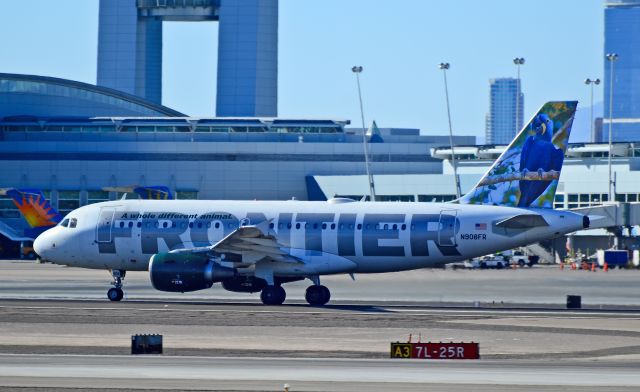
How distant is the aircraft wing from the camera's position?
59.8 metres

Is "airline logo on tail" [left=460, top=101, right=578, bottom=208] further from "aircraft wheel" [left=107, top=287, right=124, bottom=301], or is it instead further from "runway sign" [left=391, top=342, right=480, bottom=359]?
"runway sign" [left=391, top=342, right=480, bottom=359]

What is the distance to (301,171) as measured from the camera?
138 meters

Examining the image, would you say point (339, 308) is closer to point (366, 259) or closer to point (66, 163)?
point (366, 259)

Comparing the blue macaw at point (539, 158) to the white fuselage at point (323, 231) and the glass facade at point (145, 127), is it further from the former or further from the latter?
the glass facade at point (145, 127)

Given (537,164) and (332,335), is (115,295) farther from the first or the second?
(537,164)

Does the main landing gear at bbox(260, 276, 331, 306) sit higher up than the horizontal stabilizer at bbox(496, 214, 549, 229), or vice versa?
the horizontal stabilizer at bbox(496, 214, 549, 229)

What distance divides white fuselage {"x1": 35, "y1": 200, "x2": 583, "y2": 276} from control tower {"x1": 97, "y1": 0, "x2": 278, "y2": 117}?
120 meters

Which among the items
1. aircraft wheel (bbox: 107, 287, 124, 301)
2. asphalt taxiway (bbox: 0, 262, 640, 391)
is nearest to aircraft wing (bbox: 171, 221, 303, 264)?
asphalt taxiway (bbox: 0, 262, 640, 391)

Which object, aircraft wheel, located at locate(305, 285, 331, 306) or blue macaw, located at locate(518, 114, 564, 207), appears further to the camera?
aircraft wheel, located at locate(305, 285, 331, 306)

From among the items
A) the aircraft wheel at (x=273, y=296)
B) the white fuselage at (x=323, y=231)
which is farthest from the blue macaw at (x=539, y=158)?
the aircraft wheel at (x=273, y=296)

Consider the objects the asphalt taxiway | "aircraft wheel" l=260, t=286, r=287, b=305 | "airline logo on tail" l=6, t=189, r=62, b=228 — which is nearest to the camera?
the asphalt taxiway

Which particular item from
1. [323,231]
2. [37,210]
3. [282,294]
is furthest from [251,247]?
[37,210]

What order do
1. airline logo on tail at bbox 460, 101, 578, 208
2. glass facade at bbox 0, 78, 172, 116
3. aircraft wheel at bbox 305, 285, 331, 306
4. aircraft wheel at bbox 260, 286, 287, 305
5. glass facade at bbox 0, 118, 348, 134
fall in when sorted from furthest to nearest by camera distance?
glass facade at bbox 0, 78, 172, 116 → glass facade at bbox 0, 118, 348, 134 → aircraft wheel at bbox 305, 285, 331, 306 → airline logo on tail at bbox 460, 101, 578, 208 → aircraft wheel at bbox 260, 286, 287, 305

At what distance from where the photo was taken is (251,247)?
60.7 metres
